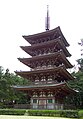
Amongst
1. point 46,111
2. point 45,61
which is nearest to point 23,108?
point 46,111

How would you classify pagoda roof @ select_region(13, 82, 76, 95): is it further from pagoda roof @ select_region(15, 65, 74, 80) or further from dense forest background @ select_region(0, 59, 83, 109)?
dense forest background @ select_region(0, 59, 83, 109)

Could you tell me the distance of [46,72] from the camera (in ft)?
115

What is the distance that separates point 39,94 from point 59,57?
6.91 metres

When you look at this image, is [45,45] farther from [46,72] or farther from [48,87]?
[48,87]

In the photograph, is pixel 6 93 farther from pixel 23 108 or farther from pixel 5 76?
pixel 23 108

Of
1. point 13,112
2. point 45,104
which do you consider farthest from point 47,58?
point 13,112

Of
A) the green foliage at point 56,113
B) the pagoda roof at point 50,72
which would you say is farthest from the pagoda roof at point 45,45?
the green foliage at point 56,113

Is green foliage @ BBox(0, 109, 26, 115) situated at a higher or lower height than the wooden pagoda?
lower

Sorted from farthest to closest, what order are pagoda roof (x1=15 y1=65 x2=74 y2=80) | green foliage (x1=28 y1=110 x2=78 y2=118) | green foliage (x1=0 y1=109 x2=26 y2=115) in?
pagoda roof (x1=15 y1=65 x2=74 y2=80) → green foliage (x1=0 y1=109 x2=26 y2=115) → green foliage (x1=28 y1=110 x2=78 y2=118)

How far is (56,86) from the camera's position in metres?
32.0

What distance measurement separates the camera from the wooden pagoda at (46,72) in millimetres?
33875

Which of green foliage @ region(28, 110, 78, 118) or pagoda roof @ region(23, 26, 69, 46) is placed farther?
pagoda roof @ region(23, 26, 69, 46)

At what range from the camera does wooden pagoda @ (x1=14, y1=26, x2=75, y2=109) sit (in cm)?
3388

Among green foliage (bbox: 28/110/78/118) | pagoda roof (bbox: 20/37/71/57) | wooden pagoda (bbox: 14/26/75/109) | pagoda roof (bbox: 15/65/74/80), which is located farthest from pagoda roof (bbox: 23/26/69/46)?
green foliage (bbox: 28/110/78/118)
